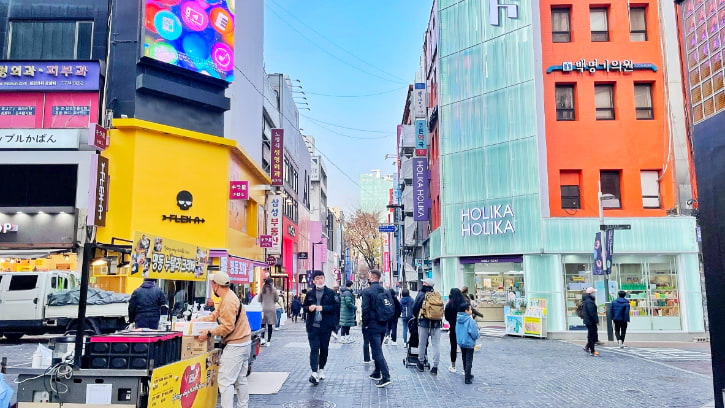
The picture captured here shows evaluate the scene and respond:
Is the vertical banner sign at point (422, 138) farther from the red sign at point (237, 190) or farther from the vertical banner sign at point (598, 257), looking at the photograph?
the vertical banner sign at point (598, 257)

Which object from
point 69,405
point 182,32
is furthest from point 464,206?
point 69,405

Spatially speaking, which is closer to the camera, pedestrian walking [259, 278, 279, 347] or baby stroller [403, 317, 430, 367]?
baby stroller [403, 317, 430, 367]

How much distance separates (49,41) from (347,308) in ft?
60.0

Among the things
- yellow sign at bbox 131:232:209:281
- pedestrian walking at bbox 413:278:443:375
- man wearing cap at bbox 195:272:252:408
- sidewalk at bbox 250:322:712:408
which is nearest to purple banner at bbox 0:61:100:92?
sidewalk at bbox 250:322:712:408

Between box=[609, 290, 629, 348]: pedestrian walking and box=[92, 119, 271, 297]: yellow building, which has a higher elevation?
box=[92, 119, 271, 297]: yellow building

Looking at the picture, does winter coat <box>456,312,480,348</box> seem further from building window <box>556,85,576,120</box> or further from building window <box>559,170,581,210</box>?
building window <box>556,85,576,120</box>

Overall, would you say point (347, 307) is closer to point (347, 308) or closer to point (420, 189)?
point (347, 308)

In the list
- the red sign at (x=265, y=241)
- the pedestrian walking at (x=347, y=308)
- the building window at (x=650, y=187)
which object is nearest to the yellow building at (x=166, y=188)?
the red sign at (x=265, y=241)

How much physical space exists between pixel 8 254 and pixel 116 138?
5.97 meters

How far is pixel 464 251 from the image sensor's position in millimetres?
24766

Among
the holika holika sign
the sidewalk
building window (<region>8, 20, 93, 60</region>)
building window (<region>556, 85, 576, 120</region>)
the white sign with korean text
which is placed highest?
building window (<region>8, 20, 93, 60</region>)

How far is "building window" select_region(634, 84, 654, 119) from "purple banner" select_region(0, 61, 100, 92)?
2207cm

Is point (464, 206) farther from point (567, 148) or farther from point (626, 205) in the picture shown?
Answer: point (626, 205)

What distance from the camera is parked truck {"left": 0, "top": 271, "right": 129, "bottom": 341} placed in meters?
16.5
